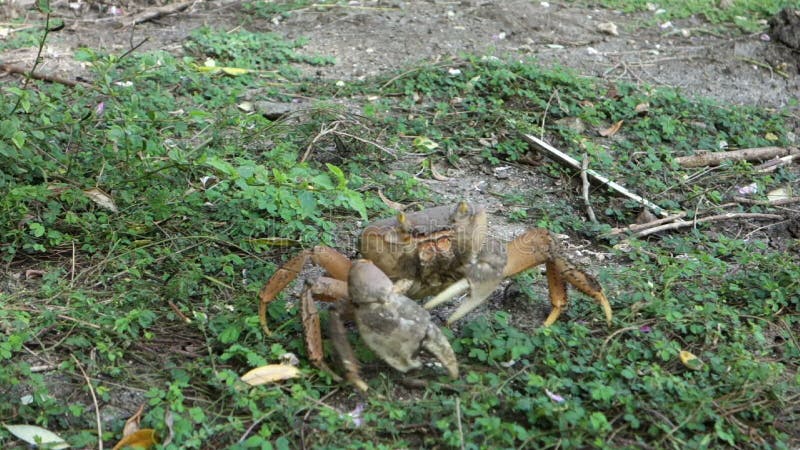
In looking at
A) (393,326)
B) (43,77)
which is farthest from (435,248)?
(43,77)

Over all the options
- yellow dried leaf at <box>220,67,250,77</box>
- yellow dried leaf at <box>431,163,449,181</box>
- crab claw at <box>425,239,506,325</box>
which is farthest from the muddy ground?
crab claw at <box>425,239,506,325</box>

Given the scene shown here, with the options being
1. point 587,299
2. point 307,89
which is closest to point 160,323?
point 587,299

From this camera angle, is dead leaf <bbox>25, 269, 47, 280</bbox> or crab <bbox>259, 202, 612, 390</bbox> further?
dead leaf <bbox>25, 269, 47, 280</bbox>

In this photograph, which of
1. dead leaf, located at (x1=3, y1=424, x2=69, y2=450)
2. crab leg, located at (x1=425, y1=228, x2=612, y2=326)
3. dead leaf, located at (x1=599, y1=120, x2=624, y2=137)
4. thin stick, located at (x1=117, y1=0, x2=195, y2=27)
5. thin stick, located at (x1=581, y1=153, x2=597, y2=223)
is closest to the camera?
dead leaf, located at (x1=3, y1=424, x2=69, y2=450)

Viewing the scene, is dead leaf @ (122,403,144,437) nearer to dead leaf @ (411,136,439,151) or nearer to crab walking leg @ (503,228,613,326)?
crab walking leg @ (503,228,613,326)

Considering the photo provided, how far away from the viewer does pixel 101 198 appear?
480 centimetres

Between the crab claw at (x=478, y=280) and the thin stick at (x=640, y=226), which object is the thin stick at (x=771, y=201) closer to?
the thin stick at (x=640, y=226)

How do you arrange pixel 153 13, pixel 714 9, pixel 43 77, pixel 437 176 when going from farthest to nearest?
pixel 714 9 < pixel 153 13 < pixel 43 77 < pixel 437 176

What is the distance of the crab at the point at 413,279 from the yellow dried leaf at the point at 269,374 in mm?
101

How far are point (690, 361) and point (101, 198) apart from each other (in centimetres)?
292

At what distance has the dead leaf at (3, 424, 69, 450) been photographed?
3234mm

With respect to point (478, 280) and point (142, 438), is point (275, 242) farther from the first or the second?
point (142, 438)

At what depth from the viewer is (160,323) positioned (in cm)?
402

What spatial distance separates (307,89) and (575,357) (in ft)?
11.9
